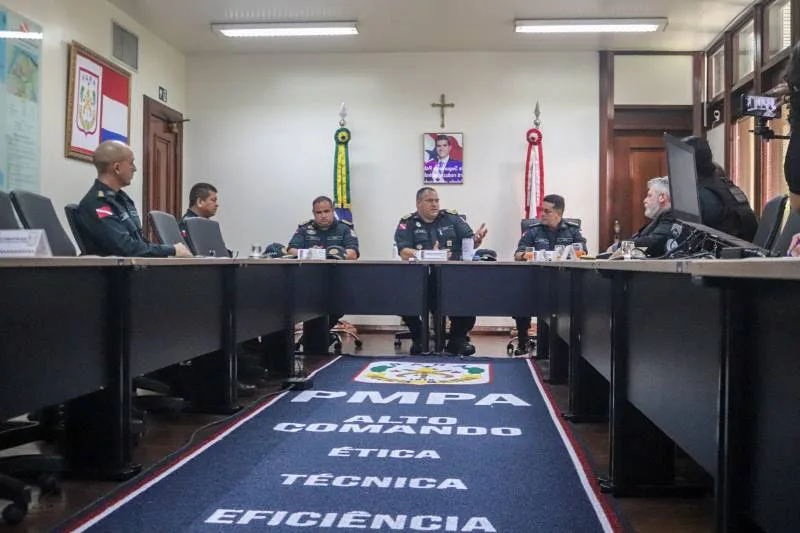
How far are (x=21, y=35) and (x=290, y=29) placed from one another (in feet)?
7.41

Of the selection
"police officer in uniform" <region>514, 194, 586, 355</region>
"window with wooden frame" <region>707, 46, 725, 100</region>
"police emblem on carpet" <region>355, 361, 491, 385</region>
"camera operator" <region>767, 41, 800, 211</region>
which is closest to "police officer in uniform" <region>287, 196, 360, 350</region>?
"police emblem on carpet" <region>355, 361, 491, 385</region>

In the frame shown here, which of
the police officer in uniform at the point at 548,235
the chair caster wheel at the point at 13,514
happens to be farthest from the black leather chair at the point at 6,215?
the police officer in uniform at the point at 548,235

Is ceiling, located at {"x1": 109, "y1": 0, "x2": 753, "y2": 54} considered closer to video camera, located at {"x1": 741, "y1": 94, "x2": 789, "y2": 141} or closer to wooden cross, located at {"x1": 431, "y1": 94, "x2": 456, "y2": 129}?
wooden cross, located at {"x1": 431, "y1": 94, "x2": 456, "y2": 129}

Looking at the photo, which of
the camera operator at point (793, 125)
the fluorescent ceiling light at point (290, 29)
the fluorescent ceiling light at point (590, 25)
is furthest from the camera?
the fluorescent ceiling light at point (290, 29)

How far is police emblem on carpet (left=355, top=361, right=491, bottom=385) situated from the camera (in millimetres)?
3926

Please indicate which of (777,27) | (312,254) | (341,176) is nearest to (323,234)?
(312,254)

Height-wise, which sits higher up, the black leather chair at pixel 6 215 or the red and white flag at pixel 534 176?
the red and white flag at pixel 534 176

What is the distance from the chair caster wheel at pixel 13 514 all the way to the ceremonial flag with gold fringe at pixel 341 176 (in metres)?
5.03

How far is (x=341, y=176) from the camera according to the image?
6754 millimetres

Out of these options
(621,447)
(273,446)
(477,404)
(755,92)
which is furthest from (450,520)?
(755,92)

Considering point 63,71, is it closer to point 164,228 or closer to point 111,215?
point 164,228

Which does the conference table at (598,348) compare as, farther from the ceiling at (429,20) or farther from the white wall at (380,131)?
the white wall at (380,131)

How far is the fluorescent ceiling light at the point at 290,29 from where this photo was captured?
609 cm

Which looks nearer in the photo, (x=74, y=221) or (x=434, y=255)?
(x=74, y=221)
